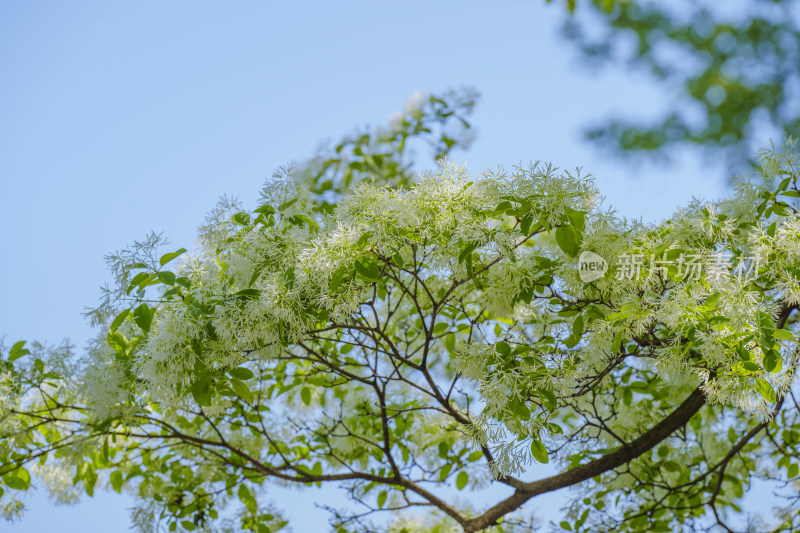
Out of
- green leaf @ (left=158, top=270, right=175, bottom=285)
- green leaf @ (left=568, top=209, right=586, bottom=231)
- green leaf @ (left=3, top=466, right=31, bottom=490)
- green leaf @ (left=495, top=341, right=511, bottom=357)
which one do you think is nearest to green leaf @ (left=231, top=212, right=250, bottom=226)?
green leaf @ (left=158, top=270, right=175, bottom=285)

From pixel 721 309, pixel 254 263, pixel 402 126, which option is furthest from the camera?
pixel 402 126

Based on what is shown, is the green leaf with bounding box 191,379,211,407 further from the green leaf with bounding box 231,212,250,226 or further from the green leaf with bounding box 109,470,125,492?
the green leaf with bounding box 109,470,125,492

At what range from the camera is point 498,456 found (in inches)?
58.9

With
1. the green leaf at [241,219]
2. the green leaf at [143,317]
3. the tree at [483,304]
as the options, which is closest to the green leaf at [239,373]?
the tree at [483,304]

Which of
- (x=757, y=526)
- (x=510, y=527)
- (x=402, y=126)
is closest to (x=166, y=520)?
(x=510, y=527)

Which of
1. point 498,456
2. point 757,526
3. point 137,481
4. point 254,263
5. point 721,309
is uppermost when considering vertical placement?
point 137,481

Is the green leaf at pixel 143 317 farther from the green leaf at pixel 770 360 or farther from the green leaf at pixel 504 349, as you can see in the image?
the green leaf at pixel 770 360

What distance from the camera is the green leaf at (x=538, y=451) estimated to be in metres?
1.50

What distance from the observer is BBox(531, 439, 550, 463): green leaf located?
4.93 ft

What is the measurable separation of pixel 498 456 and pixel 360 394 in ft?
4.85

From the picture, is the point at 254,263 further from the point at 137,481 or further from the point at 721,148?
the point at 721,148

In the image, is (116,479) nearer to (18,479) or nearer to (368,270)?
(18,479)

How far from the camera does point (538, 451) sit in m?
1.51

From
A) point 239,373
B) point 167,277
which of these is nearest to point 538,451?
point 239,373
